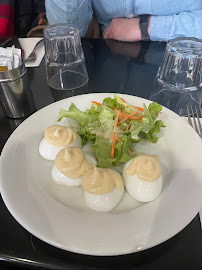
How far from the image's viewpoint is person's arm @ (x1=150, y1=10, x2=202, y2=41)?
137cm

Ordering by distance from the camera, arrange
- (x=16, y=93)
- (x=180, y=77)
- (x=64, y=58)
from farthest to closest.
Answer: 1. (x=64, y=58)
2. (x=180, y=77)
3. (x=16, y=93)

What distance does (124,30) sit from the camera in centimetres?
141

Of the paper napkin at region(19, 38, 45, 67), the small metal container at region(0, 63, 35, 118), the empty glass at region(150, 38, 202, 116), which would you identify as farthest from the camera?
the paper napkin at region(19, 38, 45, 67)

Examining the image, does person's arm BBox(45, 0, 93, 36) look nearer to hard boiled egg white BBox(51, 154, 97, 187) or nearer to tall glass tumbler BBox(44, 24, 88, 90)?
tall glass tumbler BBox(44, 24, 88, 90)

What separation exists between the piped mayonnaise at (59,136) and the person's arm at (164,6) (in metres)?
1.12

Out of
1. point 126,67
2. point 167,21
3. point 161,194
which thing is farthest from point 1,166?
point 167,21

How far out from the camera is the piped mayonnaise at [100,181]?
0.57 m

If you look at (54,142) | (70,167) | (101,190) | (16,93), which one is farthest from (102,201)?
(16,93)

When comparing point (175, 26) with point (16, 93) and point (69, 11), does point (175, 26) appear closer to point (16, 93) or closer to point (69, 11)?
point (69, 11)

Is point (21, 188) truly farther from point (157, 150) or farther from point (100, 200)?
point (157, 150)

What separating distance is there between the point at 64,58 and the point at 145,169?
0.79 m

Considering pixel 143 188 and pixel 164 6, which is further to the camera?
pixel 164 6

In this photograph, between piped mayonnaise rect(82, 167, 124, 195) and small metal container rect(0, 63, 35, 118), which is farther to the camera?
small metal container rect(0, 63, 35, 118)

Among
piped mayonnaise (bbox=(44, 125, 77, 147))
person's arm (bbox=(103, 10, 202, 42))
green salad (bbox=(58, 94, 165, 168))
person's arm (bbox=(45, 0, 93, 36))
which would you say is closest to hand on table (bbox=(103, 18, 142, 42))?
person's arm (bbox=(103, 10, 202, 42))
